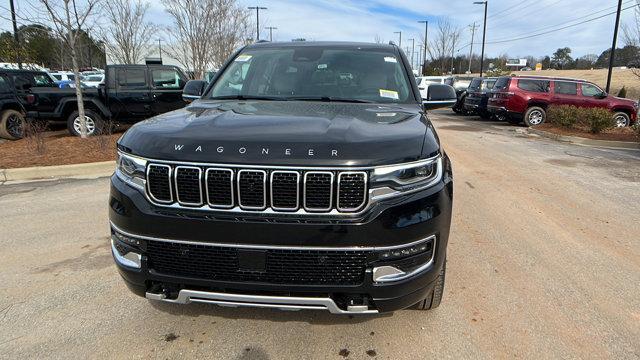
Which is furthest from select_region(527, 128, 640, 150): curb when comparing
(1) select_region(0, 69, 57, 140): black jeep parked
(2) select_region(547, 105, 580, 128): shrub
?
(1) select_region(0, 69, 57, 140): black jeep parked

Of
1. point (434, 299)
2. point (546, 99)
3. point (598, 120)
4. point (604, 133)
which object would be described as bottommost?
point (434, 299)

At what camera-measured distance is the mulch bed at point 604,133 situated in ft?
41.8

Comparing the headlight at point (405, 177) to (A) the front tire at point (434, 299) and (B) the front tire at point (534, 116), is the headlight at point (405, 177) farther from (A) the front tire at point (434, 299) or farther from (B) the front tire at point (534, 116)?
(B) the front tire at point (534, 116)

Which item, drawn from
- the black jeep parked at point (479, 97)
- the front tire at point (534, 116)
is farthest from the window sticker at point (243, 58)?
the black jeep parked at point (479, 97)

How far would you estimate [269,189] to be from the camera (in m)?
2.24

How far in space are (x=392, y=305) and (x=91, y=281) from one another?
2493 mm

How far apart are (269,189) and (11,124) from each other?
11.5m

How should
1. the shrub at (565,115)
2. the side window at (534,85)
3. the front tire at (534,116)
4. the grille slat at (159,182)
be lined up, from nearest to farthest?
1. the grille slat at (159,182)
2. the shrub at (565,115)
3. the front tire at (534,116)
4. the side window at (534,85)

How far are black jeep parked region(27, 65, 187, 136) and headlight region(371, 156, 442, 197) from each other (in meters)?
10.4

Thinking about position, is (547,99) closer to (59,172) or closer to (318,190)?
(59,172)

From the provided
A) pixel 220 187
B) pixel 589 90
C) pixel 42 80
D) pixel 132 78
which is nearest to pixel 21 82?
pixel 42 80

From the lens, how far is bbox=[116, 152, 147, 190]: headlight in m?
2.43

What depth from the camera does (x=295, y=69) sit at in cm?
387

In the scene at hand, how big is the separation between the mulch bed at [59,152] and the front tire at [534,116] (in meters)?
13.5
